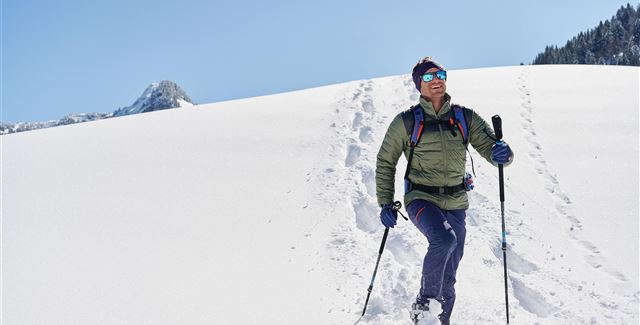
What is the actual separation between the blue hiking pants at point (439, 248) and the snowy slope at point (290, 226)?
64cm

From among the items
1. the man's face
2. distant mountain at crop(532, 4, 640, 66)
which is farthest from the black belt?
distant mountain at crop(532, 4, 640, 66)

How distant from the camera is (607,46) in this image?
80.7m

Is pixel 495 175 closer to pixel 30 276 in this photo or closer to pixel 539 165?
pixel 539 165

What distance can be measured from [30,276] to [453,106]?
532 centimetres

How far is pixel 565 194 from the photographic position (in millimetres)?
7129

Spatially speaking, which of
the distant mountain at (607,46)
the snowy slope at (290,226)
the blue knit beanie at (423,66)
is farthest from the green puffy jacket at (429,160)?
the distant mountain at (607,46)

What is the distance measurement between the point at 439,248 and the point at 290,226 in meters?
3.47

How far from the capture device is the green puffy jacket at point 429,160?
3.74 m

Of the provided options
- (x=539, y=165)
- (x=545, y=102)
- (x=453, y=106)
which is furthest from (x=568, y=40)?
(x=453, y=106)

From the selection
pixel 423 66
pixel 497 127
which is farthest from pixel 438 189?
pixel 423 66

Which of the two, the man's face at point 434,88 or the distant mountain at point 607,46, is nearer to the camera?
the man's face at point 434,88

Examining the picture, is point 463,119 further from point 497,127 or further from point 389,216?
point 389,216

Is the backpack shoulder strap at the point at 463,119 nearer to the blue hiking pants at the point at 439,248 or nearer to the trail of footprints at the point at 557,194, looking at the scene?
the blue hiking pants at the point at 439,248

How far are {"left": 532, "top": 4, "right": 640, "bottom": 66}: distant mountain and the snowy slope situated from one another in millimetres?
75228
